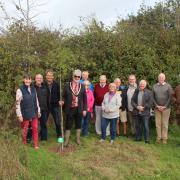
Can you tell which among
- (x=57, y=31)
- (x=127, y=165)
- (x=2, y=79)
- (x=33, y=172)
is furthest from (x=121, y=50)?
(x=33, y=172)

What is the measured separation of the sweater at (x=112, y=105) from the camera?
11.9m

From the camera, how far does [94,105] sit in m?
12.7

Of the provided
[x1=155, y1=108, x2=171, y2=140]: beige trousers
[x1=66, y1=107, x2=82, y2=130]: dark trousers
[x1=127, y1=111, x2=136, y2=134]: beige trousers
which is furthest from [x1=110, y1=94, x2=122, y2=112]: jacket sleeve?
[x1=155, y1=108, x2=171, y2=140]: beige trousers

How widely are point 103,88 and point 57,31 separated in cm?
371

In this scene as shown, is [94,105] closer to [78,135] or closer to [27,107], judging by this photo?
[78,135]

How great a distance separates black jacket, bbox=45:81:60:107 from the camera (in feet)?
38.4

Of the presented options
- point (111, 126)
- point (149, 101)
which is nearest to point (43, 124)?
point (111, 126)

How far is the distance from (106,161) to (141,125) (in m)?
2.41

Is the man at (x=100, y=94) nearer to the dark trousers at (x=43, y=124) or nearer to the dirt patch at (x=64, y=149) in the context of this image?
the dirt patch at (x=64, y=149)

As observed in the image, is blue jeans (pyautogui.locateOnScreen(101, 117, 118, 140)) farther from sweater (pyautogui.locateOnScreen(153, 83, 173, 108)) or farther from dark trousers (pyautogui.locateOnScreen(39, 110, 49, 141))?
dark trousers (pyautogui.locateOnScreen(39, 110, 49, 141))

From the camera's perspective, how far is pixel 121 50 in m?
14.6

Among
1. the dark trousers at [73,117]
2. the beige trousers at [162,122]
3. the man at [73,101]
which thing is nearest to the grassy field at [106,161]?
the beige trousers at [162,122]

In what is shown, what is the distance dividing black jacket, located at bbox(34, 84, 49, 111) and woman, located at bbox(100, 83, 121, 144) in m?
1.65

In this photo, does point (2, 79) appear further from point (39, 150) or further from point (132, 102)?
point (132, 102)
